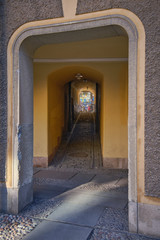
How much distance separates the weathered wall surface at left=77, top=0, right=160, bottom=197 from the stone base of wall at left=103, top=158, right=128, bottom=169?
3935mm

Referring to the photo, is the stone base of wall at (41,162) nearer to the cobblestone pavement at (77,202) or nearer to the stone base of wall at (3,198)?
the cobblestone pavement at (77,202)

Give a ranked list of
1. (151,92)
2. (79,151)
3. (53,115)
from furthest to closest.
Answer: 1. (79,151)
2. (53,115)
3. (151,92)

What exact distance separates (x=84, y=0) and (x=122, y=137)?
4.52m

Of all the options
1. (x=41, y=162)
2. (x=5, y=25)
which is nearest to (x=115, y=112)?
(x=41, y=162)

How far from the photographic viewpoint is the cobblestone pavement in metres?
3.08

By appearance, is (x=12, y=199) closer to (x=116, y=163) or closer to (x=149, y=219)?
(x=149, y=219)

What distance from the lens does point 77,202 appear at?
13.6 ft

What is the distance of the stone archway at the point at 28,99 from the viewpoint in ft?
9.82

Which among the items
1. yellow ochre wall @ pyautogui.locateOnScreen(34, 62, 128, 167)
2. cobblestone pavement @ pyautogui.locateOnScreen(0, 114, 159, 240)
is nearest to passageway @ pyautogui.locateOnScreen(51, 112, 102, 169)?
cobblestone pavement @ pyautogui.locateOnScreen(0, 114, 159, 240)

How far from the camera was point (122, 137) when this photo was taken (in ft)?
22.6

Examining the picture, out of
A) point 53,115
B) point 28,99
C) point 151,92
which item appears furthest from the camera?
point 53,115

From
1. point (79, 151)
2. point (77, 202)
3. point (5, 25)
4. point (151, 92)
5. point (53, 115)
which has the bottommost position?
point (77, 202)

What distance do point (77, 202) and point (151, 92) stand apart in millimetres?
2508

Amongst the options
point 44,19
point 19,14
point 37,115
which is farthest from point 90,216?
point 37,115
